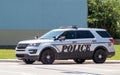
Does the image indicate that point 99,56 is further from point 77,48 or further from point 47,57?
point 47,57

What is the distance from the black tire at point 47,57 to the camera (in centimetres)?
2529

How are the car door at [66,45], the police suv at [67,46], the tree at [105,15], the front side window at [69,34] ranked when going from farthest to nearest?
the tree at [105,15]
the front side window at [69,34]
the car door at [66,45]
the police suv at [67,46]

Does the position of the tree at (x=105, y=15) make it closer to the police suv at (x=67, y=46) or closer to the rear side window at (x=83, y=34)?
the police suv at (x=67, y=46)

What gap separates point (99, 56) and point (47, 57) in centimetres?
318

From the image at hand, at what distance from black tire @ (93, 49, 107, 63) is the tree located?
38626 millimetres

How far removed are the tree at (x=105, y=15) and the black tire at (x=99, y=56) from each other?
127 ft

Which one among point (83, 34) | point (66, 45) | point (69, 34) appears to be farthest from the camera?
point (83, 34)

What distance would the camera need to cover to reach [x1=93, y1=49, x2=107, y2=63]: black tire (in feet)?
87.9

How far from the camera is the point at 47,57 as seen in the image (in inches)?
998

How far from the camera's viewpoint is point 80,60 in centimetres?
2775

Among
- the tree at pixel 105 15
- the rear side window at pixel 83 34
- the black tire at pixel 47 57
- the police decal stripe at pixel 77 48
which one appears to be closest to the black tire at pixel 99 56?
the police decal stripe at pixel 77 48

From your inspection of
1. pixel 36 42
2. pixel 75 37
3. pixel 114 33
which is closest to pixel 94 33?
pixel 75 37

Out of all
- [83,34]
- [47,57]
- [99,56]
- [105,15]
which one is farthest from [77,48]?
[105,15]

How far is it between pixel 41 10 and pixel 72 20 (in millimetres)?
3380
